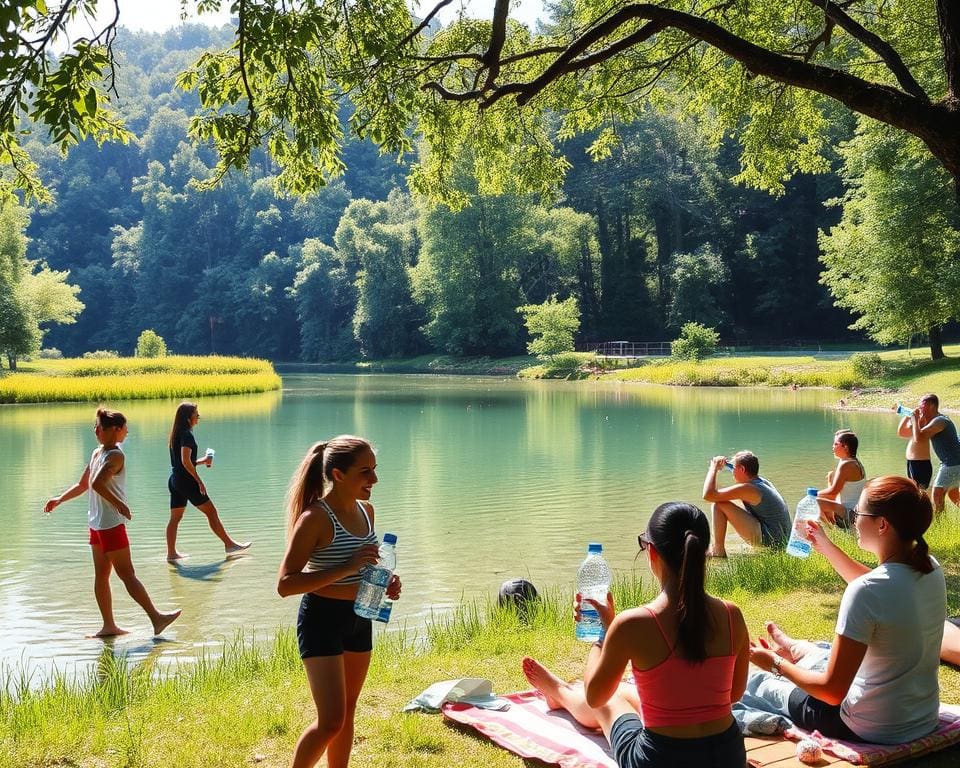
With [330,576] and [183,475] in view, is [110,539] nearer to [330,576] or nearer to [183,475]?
[183,475]

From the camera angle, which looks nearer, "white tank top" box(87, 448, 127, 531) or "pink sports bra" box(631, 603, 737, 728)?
"pink sports bra" box(631, 603, 737, 728)

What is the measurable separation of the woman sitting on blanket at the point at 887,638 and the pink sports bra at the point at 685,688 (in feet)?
2.83

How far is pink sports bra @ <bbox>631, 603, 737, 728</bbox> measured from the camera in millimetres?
3086

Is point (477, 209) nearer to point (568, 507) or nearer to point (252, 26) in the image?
point (568, 507)

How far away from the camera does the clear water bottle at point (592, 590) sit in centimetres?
387

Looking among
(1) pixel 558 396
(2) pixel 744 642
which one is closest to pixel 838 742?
(2) pixel 744 642

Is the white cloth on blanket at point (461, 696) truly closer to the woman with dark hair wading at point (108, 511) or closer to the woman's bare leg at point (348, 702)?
the woman's bare leg at point (348, 702)

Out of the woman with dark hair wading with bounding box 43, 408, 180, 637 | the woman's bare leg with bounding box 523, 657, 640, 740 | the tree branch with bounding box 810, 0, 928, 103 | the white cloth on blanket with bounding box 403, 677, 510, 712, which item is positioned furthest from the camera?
the tree branch with bounding box 810, 0, 928, 103

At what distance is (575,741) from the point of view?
429cm

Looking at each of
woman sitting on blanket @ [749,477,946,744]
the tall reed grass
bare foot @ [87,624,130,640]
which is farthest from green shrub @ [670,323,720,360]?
→ woman sitting on blanket @ [749,477,946,744]

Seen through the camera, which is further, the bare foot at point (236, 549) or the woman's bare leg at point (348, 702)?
the bare foot at point (236, 549)

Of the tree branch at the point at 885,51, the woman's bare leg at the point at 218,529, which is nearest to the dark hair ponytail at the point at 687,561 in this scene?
the tree branch at the point at 885,51

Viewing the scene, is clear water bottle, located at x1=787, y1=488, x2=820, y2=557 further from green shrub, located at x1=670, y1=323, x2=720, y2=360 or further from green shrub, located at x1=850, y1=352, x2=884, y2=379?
green shrub, located at x1=670, y1=323, x2=720, y2=360

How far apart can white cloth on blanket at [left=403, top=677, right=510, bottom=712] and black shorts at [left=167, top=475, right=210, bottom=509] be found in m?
5.87
